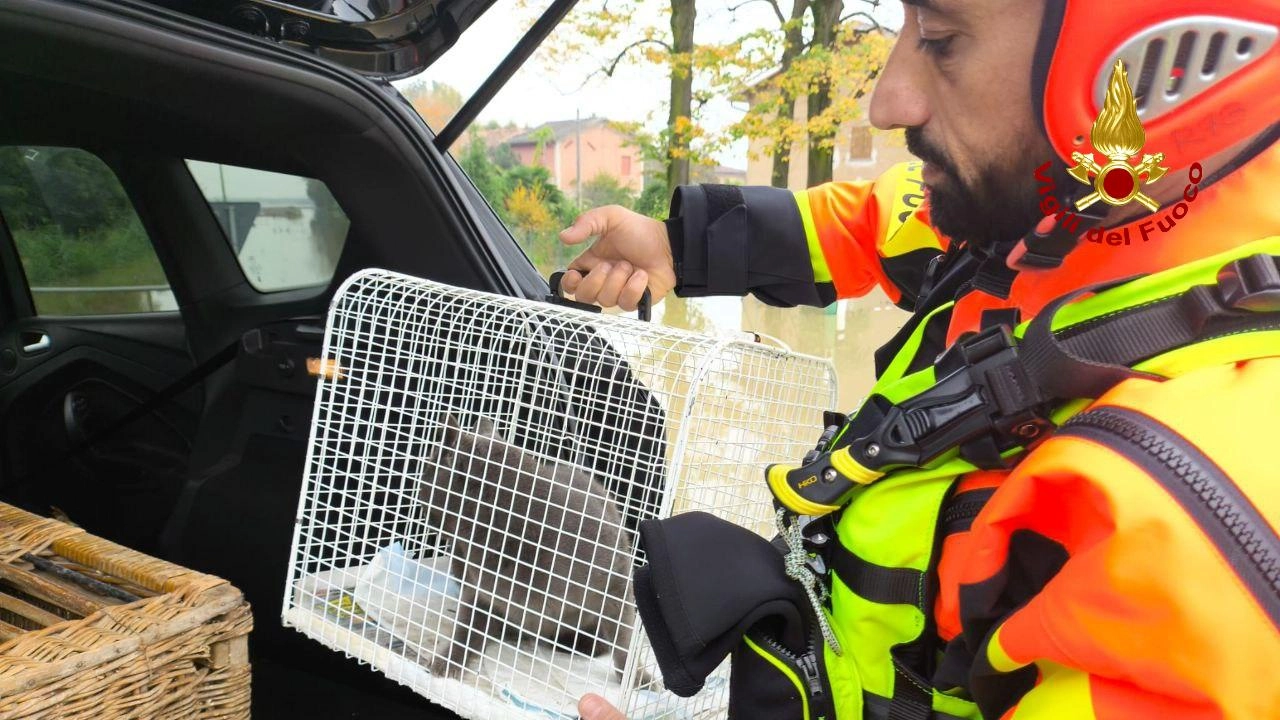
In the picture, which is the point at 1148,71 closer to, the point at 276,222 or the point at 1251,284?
the point at 1251,284

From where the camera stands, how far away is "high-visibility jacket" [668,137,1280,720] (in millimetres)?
461

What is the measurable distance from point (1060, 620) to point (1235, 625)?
0.09 m

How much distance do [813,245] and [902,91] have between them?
477 mm

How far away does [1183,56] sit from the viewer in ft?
1.83

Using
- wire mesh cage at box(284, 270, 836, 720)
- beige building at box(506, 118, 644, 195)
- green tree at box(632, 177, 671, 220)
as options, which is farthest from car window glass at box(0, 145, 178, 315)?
green tree at box(632, 177, 671, 220)

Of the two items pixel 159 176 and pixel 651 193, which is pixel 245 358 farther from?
pixel 651 193

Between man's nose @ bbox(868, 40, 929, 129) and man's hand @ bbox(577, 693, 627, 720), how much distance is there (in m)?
0.66

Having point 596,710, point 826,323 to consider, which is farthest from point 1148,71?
point 826,323

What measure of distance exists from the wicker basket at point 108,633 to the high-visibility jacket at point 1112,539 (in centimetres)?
83

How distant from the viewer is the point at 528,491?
1.28m

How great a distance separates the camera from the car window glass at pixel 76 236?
6.31 feet

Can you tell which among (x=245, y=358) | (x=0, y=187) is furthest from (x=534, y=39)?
(x=0, y=187)

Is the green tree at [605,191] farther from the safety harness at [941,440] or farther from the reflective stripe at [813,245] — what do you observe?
the safety harness at [941,440]

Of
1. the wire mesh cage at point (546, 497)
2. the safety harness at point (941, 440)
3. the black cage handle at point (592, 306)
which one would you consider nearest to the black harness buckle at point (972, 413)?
the safety harness at point (941, 440)
